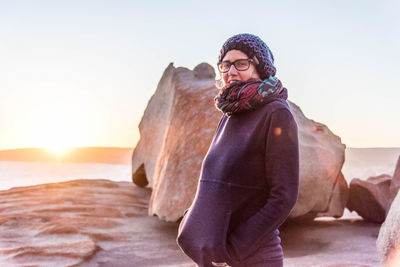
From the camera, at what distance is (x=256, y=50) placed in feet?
5.41

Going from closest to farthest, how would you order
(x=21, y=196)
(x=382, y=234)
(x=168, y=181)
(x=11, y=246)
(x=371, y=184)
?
(x=382, y=234)
(x=11, y=246)
(x=168, y=181)
(x=371, y=184)
(x=21, y=196)

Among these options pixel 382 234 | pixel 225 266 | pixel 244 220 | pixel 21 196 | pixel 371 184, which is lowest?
pixel 21 196

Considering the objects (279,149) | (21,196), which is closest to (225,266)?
(279,149)

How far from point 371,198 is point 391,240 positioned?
3.63 metres

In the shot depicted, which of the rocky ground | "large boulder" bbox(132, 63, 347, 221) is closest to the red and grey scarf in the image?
the rocky ground

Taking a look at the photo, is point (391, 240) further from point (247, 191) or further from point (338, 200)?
point (338, 200)

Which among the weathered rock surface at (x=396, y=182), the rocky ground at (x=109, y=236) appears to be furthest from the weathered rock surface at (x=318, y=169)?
the weathered rock surface at (x=396, y=182)

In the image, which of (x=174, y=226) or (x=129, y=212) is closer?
(x=174, y=226)

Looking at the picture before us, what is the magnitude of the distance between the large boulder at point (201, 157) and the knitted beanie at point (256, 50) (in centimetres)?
313

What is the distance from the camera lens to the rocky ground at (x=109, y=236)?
4078 millimetres

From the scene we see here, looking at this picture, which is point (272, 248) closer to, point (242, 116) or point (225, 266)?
point (225, 266)

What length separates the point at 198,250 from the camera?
1.53 m

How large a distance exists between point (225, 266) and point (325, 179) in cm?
391

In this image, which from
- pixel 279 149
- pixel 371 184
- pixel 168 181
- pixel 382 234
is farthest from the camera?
pixel 371 184
